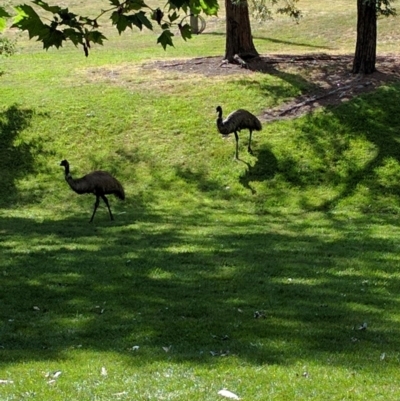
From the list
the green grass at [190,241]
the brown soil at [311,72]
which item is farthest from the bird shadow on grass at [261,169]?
the brown soil at [311,72]

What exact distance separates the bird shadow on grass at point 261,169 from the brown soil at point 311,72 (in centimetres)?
232

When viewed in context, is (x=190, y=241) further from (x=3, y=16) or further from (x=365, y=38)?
(x=365, y=38)

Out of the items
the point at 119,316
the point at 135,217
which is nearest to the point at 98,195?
the point at 135,217

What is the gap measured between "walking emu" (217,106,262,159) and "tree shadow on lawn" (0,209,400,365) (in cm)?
500

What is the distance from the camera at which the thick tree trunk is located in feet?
94.1

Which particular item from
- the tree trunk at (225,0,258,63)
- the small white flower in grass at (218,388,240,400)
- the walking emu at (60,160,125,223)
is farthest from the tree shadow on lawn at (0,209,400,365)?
the tree trunk at (225,0,258,63)

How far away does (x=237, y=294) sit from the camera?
45.3ft

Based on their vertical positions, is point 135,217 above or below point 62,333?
below

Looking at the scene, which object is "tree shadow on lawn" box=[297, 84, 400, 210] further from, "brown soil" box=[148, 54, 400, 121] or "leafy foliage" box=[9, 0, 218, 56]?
"leafy foliage" box=[9, 0, 218, 56]

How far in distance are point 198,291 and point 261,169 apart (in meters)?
11.2

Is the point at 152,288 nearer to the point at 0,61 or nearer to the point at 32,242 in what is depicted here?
the point at 32,242

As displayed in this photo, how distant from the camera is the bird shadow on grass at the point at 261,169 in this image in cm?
2419

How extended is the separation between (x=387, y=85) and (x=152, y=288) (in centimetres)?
1706

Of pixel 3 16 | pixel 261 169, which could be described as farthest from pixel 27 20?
pixel 261 169
